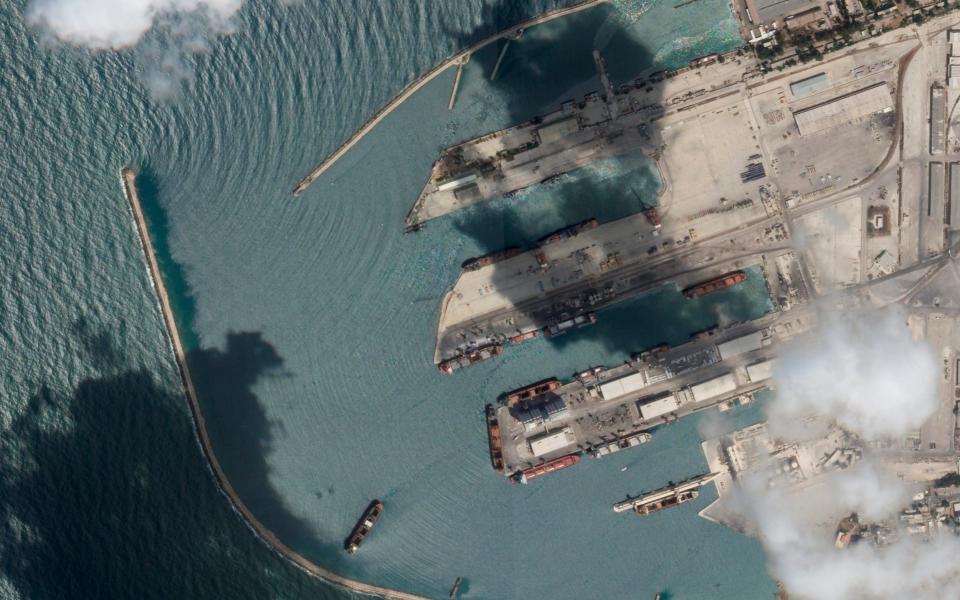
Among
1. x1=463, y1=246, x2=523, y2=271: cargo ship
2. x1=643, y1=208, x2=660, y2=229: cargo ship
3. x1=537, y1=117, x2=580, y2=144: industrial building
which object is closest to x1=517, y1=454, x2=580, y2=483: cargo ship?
x1=463, y1=246, x2=523, y2=271: cargo ship

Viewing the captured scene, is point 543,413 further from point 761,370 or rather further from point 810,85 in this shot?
point 810,85

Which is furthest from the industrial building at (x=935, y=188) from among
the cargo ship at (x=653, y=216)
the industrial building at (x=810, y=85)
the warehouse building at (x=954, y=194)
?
the cargo ship at (x=653, y=216)

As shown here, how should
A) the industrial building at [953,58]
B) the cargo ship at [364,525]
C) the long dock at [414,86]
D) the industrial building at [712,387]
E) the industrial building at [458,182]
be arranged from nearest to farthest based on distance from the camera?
the industrial building at [458,182], the industrial building at [953,58], the industrial building at [712,387], the long dock at [414,86], the cargo ship at [364,525]

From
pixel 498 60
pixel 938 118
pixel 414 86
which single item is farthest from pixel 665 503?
pixel 414 86

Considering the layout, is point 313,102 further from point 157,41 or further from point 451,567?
point 451,567

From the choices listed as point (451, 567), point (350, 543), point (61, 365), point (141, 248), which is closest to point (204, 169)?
point (141, 248)

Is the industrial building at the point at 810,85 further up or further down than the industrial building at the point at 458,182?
further up

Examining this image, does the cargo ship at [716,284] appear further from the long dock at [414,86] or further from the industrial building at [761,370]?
the long dock at [414,86]

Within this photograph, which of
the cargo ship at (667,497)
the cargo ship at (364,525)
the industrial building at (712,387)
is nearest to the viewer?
the industrial building at (712,387)
